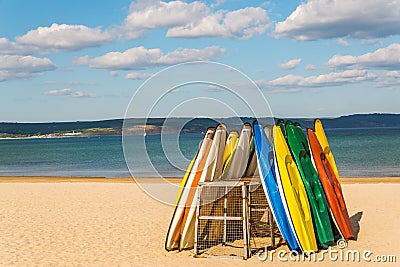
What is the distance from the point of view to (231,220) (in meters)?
9.90

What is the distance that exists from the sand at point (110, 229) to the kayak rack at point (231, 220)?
48 cm

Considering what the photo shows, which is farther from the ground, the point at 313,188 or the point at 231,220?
the point at 313,188

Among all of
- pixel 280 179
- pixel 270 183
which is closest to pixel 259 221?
pixel 270 183

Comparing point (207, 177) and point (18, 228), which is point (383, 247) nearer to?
point (207, 177)

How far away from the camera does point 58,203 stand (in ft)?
53.4

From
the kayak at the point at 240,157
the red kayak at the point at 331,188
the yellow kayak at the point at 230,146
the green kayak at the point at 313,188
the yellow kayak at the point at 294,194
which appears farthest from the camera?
the yellow kayak at the point at 230,146

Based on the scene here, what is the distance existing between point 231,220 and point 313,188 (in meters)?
1.54

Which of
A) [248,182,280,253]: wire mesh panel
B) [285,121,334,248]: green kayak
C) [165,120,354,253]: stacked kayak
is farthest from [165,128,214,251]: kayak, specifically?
[285,121,334,248]: green kayak

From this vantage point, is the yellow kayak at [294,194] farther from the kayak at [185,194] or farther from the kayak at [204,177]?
the kayak at [185,194]

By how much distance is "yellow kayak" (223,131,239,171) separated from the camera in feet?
33.4

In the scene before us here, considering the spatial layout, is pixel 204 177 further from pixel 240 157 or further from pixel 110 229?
pixel 110 229

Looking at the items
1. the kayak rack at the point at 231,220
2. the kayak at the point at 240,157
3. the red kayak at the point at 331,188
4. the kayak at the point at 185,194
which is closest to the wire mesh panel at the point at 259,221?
the kayak rack at the point at 231,220

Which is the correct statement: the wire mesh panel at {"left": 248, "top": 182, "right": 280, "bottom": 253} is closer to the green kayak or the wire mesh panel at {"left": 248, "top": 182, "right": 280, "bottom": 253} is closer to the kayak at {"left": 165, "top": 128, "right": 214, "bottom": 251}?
the green kayak

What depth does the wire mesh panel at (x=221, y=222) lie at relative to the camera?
9078 mm
